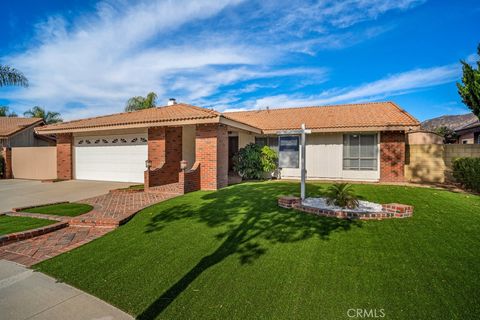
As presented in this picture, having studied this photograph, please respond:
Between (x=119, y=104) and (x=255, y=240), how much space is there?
1183 inches

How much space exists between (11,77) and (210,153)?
8.05 m

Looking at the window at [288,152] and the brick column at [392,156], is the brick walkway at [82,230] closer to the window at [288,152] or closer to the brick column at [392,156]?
the window at [288,152]

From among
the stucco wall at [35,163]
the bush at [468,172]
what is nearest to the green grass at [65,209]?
the stucco wall at [35,163]

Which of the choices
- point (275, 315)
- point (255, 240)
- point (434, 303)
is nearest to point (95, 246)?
point (255, 240)

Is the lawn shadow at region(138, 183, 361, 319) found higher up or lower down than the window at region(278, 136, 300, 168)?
lower down

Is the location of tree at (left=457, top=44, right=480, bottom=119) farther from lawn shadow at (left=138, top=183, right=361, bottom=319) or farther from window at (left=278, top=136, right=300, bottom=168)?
lawn shadow at (left=138, top=183, right=361, bottom=319)

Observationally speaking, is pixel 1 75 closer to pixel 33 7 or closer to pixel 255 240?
pixel 33 7

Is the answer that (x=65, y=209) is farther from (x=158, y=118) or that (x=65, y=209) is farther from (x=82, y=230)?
(x=158, y=118)

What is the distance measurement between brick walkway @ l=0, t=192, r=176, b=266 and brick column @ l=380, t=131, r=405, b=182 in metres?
11.1

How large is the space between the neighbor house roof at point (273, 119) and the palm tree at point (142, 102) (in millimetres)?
10809

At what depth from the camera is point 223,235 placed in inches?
213

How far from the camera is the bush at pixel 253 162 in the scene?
1407cm

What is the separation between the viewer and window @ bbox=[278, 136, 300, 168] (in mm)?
15344
